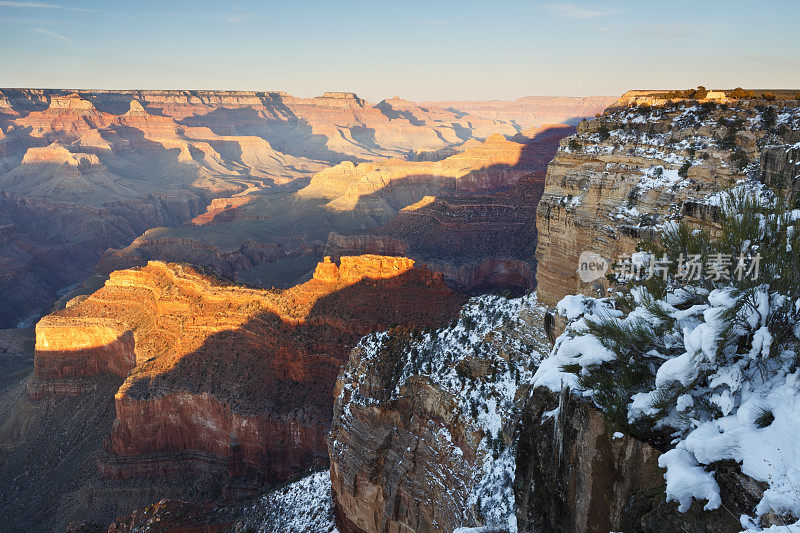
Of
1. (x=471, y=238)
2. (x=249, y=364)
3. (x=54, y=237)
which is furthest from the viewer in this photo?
(x=54, y=237)

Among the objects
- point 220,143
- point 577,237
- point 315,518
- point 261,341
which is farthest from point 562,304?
point 220,143

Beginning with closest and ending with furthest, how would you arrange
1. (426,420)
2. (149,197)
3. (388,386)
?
1. (426,420)
2. (388,386)
3. (149,197)

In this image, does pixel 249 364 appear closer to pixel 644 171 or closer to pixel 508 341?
pixel 508 341

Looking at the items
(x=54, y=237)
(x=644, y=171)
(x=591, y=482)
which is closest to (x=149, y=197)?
(x=54, y=237)

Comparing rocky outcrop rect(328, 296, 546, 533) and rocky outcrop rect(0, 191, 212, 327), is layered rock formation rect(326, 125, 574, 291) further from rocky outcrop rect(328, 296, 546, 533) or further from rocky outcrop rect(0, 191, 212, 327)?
rocky outcrop rect(0, 191, 212, 327)

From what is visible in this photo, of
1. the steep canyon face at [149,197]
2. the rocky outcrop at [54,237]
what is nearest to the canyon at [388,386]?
the steep canyon face at [149,197]

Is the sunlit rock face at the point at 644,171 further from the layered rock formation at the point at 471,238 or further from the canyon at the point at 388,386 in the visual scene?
the layered rock formation at the point at 471,238

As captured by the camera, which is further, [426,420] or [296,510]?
[296,510]

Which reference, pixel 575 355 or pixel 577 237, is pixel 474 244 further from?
pixel 575 355
